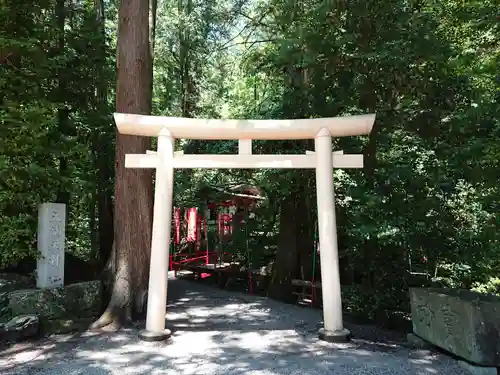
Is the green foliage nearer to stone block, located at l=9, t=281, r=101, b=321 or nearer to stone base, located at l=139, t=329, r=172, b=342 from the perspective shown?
stone base, located at l=139, t=329, r=172, b=342

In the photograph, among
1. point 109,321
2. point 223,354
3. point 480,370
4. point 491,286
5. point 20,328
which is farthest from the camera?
point 491,286

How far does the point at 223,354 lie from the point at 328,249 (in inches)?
71.2

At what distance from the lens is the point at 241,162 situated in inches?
215

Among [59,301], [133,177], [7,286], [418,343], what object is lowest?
[418,343]

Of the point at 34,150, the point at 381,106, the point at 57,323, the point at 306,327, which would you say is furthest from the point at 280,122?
the point at 57,323

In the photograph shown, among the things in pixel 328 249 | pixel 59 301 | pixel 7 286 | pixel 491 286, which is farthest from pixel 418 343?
pixel 7 286

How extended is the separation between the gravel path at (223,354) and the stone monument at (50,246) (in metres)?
0.89

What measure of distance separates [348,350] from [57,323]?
157 inches

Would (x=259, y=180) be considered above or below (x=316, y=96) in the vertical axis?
below

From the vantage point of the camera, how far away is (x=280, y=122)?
216 inches

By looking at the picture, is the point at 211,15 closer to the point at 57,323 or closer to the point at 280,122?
the point at 280,122

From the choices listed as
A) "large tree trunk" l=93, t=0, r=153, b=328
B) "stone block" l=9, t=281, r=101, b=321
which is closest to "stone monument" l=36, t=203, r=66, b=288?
"stone block" l=9, t=281, r=101, b=321

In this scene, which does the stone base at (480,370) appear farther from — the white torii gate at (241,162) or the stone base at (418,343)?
the white torii gate at (241,162)

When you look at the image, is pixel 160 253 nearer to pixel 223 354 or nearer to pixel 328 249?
pixel 223 354
